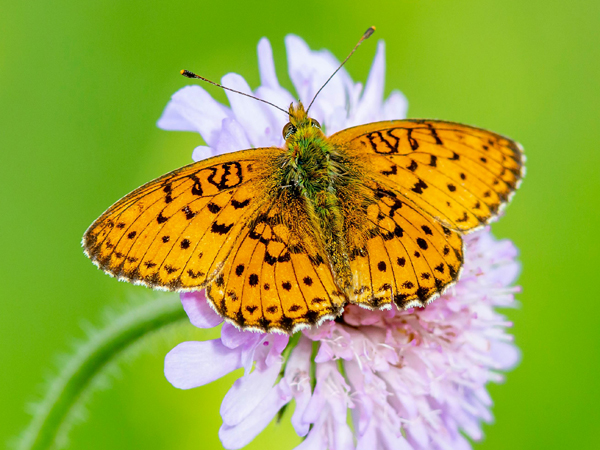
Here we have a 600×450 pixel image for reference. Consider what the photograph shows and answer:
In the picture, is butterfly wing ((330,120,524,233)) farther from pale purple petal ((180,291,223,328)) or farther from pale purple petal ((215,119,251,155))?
pale purple petal ((180,291,223,328))

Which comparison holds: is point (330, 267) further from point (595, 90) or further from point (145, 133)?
point (595, 90)

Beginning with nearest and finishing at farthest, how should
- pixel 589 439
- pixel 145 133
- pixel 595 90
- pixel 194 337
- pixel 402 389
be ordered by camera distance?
pixel 402 389, pixel 194 337, pixel 589 439, pixel 145 133, pixel 595 90

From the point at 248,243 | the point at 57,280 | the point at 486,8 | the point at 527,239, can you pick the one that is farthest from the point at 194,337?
the point at 486,8

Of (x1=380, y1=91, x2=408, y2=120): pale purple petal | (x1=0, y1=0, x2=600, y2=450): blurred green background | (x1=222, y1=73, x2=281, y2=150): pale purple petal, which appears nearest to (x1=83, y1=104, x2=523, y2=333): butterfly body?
(x1=222, y1=73, x2=281, y2=150): pale purple petal

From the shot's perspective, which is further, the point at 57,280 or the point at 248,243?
the point at 57,280

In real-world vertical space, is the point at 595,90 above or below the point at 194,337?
above

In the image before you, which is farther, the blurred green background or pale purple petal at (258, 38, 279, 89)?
the blurred green background

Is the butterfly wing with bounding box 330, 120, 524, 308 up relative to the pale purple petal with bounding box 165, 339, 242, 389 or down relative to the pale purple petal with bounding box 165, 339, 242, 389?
up

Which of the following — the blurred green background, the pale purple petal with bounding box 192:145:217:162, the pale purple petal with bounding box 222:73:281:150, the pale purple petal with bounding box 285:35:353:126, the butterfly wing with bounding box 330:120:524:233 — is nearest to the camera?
the butterfly wing with bounding box 330:120:524:233
